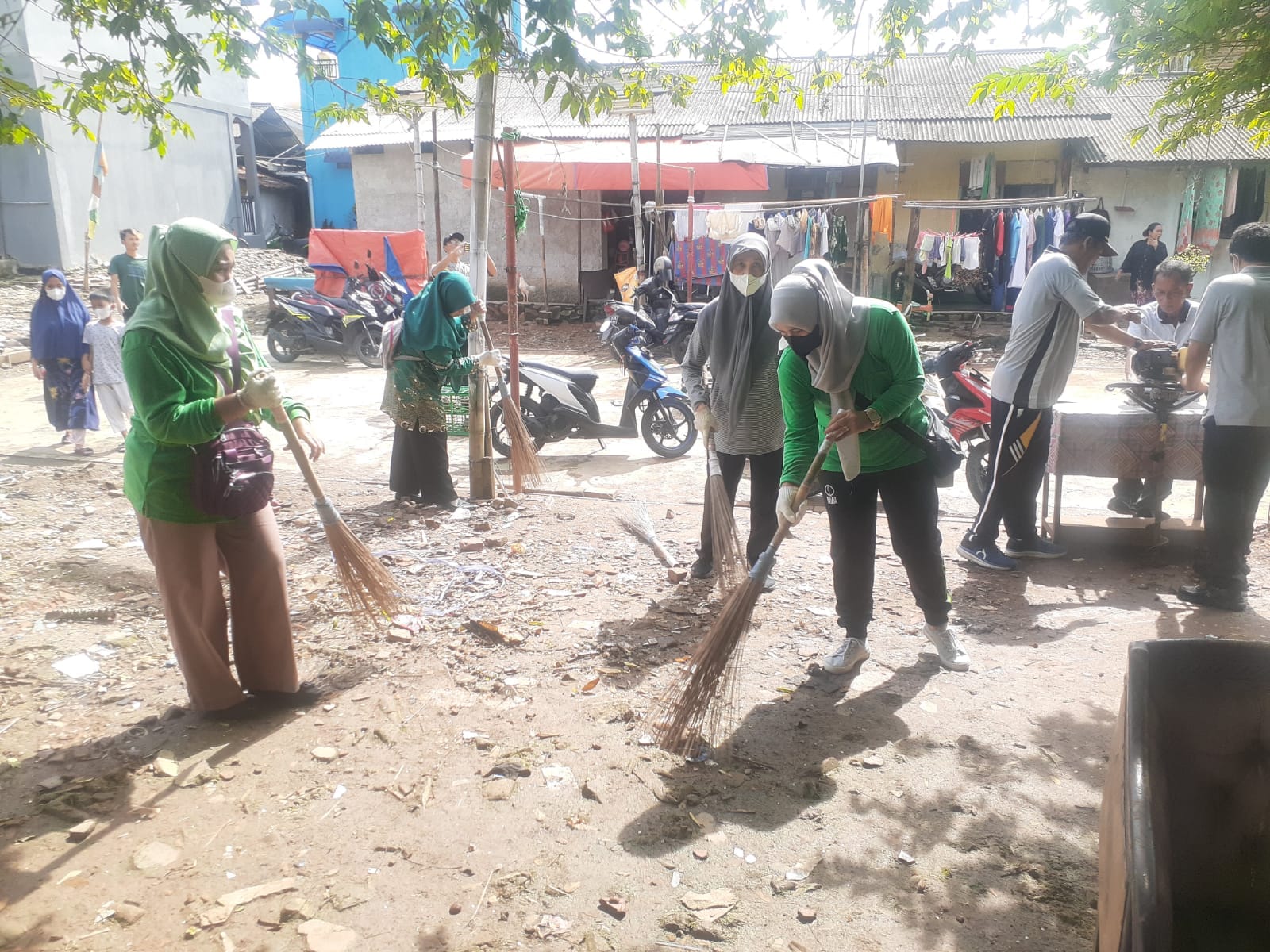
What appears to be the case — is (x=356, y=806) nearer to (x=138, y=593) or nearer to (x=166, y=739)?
(x=166, y=739)

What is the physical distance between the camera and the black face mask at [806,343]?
3.18m

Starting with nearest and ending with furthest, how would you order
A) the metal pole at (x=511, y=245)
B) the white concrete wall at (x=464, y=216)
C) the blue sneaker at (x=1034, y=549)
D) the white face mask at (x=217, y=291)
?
the white face mask at (x=217, y=291) < the blue sneaker at (x=1034, y=549) < the metal pole at (x=511, y=245) < the white concrete wall at (x=464, y=216)

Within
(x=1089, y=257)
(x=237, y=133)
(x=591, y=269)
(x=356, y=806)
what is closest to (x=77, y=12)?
(x=356, y=806)

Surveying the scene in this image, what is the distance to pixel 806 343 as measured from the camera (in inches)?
127

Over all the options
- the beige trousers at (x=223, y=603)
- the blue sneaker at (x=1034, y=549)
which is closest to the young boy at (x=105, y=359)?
the beige trousers at (x=223, y=603)

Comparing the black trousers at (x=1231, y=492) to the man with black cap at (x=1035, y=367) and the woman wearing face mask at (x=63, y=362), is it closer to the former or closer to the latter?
the man with black cap at (x=1035, y=367)

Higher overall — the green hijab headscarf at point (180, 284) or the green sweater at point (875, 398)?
the green hijab headscarf at point (180, 284)

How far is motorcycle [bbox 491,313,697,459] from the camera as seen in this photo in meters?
7.52

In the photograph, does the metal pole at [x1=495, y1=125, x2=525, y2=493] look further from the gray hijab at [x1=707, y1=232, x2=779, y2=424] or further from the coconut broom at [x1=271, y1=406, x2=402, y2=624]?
the coconut broom at [x1=271, y1=406, x2=402, y2=624]

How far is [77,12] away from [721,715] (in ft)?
14.6

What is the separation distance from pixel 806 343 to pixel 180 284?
2060 millimetres

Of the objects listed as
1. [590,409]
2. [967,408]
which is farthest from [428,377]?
[967,408]

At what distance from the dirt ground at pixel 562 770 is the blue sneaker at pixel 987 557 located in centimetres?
11

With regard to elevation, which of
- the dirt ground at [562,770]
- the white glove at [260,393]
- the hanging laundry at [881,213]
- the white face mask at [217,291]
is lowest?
the dirt ground at [562,770]
